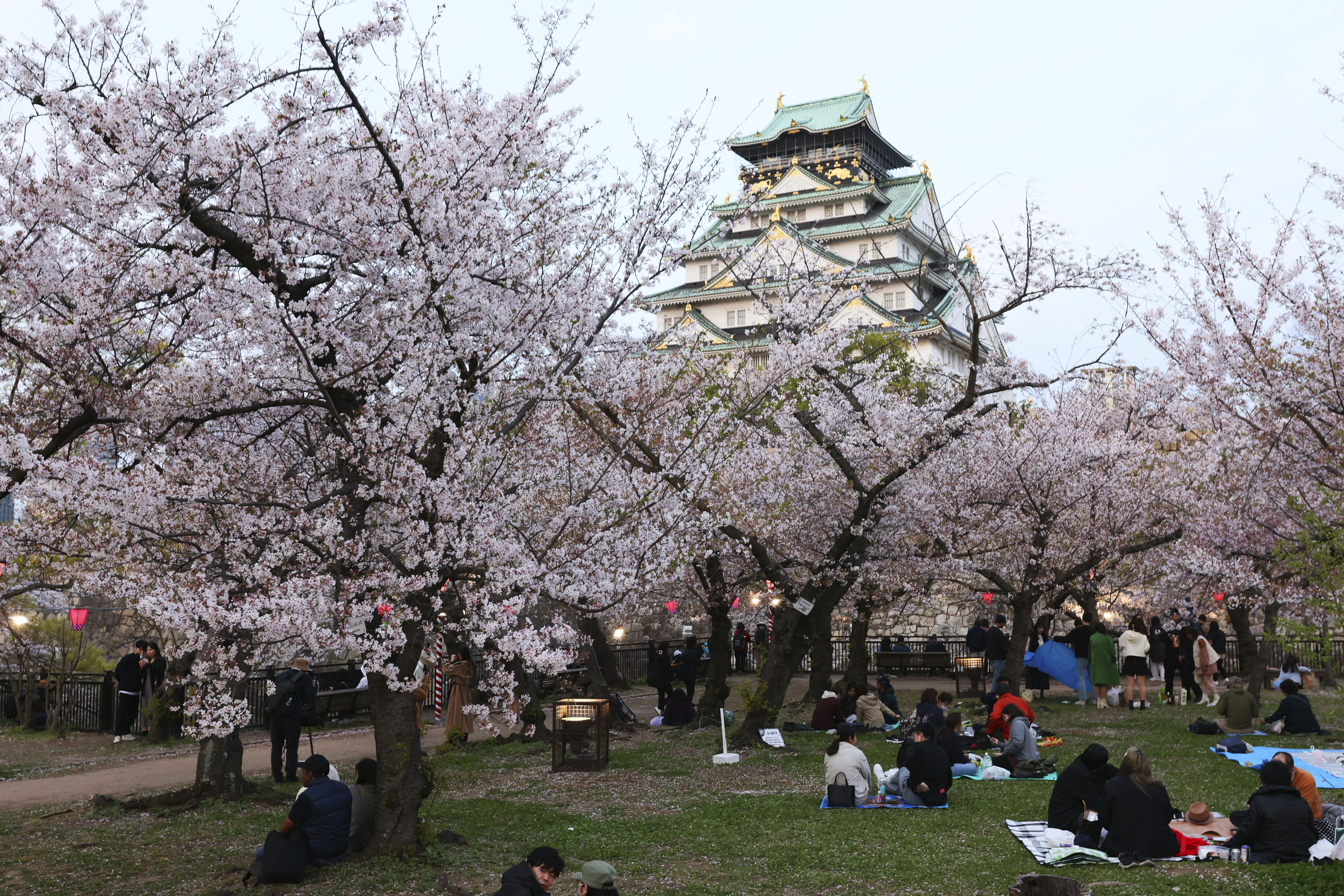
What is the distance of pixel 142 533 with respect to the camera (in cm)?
829

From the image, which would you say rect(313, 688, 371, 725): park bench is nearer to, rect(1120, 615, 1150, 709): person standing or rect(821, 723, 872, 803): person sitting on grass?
rect(821, 723, 872, 803): person sitting on grass

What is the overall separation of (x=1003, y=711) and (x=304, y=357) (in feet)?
34.4

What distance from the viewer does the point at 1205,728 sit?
15055mm

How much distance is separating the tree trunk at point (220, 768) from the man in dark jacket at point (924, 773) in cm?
742

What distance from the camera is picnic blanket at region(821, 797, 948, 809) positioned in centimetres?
1061

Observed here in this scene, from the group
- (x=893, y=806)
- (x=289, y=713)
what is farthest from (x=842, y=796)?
(x=289, y=713)

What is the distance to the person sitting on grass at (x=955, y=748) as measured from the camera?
38.3 feet

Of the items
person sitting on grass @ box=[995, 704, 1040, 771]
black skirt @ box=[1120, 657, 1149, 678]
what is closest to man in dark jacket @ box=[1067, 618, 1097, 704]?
black skirt @ box=[1120, 657, 1149, 678]

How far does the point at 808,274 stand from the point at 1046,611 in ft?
31.7

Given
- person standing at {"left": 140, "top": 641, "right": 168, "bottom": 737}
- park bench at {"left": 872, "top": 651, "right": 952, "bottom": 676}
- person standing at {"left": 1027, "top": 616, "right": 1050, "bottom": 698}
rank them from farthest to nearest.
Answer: park bench at {"left": 872, "top": 651, "right": 952, "bottom": 676} < person standing at {"left": 1027, "top": 616, "right": 1050, "bottom": 698} < person standing at {"left": 140, "top": 641, "right": 168, "bottom": 737}

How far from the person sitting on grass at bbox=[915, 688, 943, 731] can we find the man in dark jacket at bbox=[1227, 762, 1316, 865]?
4.65m

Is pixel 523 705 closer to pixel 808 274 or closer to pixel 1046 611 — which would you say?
pixel 808 274

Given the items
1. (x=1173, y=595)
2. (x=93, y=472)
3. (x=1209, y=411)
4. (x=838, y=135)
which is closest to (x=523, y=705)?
(x=93, y=472)

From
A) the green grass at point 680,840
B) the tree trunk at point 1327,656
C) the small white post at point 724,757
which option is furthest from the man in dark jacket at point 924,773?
the tree trunk at point 1327,656
